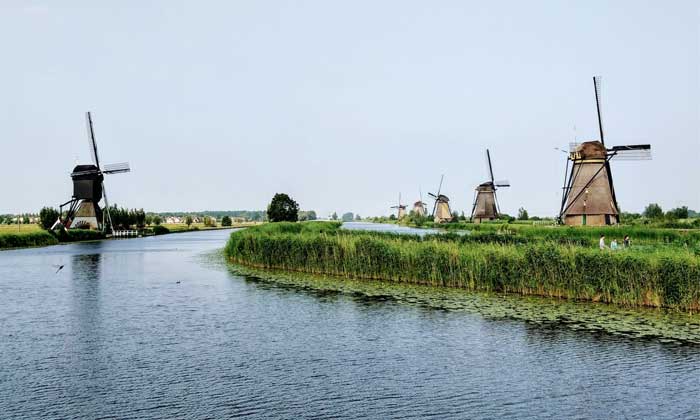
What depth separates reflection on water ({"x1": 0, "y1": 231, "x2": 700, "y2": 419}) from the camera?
387 inches

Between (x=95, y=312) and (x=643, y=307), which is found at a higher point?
(x=95, y=312)

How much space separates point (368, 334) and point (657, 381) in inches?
264

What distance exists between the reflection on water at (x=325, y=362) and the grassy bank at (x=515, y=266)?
2.18 metres

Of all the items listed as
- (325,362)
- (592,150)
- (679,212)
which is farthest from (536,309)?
(679,212)

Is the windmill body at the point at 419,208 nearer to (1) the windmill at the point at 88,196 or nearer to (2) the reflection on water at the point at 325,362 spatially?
(1) the windmill at the point at 88,196

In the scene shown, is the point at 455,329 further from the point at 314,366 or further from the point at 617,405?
the point at 617,405

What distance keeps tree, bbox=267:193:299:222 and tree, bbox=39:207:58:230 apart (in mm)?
26968

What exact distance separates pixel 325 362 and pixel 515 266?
→ 11.7m

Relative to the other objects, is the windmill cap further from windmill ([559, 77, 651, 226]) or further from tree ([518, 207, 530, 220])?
tree ([518, 207, 530, 220])

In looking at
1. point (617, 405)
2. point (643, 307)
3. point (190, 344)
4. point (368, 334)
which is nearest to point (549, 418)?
point (617, 405)

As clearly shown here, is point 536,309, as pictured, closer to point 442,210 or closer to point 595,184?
point 595,184

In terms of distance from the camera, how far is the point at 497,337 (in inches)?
590

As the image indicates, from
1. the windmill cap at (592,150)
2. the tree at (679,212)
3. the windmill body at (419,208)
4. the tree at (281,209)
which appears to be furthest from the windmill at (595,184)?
the windmill body at (419,208)

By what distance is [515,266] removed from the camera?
22125 millimetres
